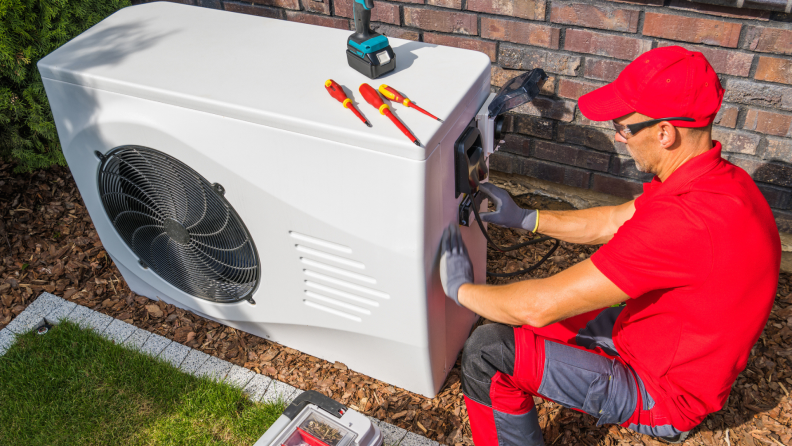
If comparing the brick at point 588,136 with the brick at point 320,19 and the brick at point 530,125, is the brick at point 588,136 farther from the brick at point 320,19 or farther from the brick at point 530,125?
the brick at point 320,19

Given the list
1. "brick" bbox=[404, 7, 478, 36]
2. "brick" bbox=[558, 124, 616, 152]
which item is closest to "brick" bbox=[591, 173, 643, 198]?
"brick" bbox=[558, 124, 616, 152]

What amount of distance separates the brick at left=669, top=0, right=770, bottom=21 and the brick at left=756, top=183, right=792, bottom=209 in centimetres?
66

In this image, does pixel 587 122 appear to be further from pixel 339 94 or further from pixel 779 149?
pixel 339 94

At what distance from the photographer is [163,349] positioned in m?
2.29

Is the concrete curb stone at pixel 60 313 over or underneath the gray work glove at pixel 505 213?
underneath

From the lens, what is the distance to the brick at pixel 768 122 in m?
2.11

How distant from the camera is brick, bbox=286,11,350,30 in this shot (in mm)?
2645

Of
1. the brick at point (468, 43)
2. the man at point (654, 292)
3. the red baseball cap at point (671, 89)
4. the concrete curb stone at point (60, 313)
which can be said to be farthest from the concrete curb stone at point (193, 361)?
the red baseball cap at point (671, 89)

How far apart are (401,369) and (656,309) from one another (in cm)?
85

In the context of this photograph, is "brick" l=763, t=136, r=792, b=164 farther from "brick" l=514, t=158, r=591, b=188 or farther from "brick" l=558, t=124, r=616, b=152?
"brick" l=514, t=158, r=591, b=188

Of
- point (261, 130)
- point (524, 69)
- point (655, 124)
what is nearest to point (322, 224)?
point (261, 130)

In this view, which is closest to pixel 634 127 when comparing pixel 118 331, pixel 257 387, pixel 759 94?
pixel 759 94

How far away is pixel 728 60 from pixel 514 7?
774mm

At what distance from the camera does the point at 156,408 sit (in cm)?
209
